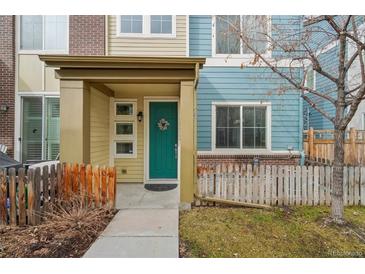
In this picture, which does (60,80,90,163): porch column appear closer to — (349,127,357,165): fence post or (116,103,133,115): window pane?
(116,103,133,115): window pane

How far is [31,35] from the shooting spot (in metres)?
7.32

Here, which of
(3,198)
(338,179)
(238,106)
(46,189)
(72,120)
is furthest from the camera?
(238,106)

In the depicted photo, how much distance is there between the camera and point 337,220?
175 inches

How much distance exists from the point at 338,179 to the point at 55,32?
346 inches

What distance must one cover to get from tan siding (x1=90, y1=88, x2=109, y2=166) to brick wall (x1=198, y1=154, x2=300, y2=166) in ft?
10.0

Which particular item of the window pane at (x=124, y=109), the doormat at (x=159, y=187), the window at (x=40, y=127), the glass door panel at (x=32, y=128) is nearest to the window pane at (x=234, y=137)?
the doormat at (x=159, y=187)

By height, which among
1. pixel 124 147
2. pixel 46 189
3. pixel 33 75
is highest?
pixel 33 75

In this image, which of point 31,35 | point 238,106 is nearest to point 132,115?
point 238,106

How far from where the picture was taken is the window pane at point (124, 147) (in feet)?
25.3

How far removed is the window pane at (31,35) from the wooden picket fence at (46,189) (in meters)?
4.88

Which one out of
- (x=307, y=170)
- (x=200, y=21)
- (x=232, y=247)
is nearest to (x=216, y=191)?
(x=232, y=247)

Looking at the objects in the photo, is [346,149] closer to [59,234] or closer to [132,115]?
[132,115]

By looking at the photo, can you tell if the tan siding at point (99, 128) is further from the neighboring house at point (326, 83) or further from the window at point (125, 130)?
the neighboring house at point (326, 83)

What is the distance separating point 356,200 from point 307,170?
4.47 feet
